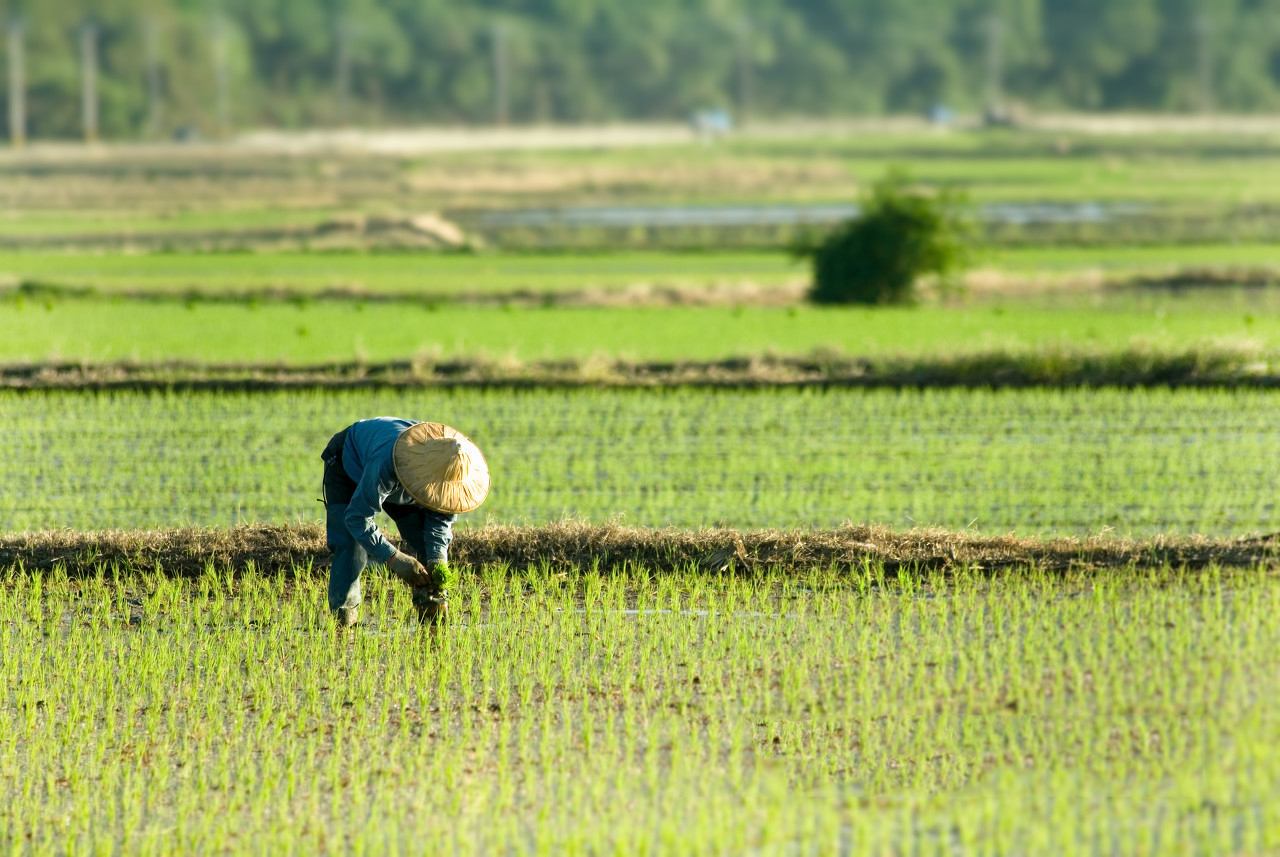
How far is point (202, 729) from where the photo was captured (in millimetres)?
5164

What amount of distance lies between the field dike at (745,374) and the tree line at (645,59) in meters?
39.0

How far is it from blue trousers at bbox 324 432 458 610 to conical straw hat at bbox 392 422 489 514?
31 centimetres

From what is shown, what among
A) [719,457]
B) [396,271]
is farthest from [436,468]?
[396,271]

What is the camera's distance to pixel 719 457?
961 centimetres

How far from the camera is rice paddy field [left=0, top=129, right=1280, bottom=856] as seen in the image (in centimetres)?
454

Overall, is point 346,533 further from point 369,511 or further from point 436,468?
point 436,468

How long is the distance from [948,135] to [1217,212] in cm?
2442

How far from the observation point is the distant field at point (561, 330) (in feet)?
44.8

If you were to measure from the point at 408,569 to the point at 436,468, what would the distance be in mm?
369

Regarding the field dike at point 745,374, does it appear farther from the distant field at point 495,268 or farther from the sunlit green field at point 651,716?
the distant field at point 495,268

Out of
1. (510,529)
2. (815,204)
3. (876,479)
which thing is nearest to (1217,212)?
(815,204)

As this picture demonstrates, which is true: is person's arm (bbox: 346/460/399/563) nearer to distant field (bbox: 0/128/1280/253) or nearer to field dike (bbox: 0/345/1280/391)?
field dike (bbox: 0/345/1280/391)

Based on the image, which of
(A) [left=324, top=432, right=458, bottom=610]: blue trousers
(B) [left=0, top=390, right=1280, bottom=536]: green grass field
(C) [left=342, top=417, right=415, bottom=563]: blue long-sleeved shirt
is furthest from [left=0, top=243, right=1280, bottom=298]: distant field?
(C) [left=342, top=417, right=415, bottom=563]: blue long-sleeved shirt

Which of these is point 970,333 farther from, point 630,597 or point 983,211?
point 983,211
